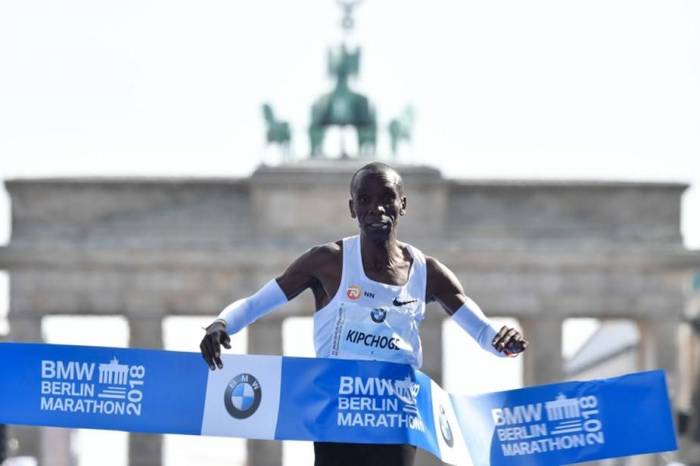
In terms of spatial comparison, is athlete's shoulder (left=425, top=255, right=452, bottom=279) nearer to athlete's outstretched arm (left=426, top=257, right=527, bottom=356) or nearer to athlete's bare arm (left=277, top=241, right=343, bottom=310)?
athlete's outstretched arm (left=426, top=257, right=527, bottom=356)

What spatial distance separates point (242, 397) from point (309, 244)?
40303mm

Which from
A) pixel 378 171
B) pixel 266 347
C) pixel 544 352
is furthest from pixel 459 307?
pixel 544 352

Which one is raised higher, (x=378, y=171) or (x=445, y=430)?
(x=378, y=171)

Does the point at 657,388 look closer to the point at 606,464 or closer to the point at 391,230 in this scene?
the point at 391,230

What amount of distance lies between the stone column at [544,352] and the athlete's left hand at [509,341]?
3923cm

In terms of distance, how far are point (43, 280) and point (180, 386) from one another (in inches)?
1590

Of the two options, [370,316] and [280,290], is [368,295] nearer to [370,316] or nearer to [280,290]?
[370,316]

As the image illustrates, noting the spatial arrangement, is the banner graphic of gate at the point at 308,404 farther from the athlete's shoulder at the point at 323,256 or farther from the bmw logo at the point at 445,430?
the athlete's shoulder at the point at 323,256

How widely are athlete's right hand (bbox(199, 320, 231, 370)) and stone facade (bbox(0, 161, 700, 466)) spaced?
39.8 meters

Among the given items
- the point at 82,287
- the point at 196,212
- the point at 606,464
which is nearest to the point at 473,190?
the point at 196,212

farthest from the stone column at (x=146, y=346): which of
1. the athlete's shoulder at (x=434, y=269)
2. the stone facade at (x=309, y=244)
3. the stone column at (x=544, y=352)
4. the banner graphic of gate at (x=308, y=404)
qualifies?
the athlete's shoulder at (x=434, y=269)

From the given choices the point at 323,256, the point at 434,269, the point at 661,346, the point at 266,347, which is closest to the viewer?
the point at 323,256

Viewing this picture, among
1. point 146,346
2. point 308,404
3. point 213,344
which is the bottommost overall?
point 308,404

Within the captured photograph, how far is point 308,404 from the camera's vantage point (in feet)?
22.0
